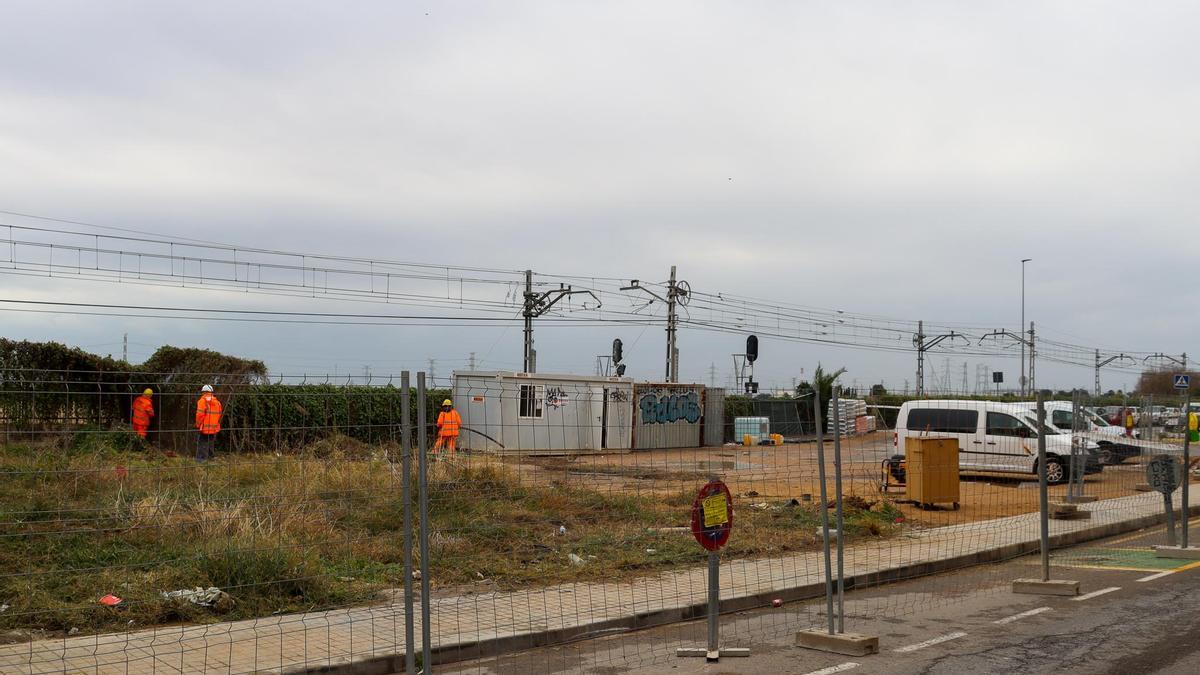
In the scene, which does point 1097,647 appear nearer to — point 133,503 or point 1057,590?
point 1057,590

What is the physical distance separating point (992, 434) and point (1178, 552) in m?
10.7

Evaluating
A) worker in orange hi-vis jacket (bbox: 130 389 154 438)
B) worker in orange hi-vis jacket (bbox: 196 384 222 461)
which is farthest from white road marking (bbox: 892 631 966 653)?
worker in orange hi-vis jacket (bbox: 130 389 154 438)

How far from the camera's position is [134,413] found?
25.7 feet

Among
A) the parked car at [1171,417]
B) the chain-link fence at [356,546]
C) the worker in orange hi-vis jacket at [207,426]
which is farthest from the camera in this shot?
the parked car at [1171,417]

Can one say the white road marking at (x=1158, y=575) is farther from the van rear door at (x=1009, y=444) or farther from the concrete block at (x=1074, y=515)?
the van rear door at (x=1009, y=444)

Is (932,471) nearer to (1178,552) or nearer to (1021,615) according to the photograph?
(1178,552)

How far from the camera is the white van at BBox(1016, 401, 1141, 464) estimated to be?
76.5ft

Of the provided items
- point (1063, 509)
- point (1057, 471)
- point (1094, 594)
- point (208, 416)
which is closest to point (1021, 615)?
point (1094, 594)

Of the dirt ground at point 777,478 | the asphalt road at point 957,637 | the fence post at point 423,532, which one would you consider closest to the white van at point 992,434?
the dirt ground at point 777,478

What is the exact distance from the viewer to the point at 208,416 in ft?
24.6

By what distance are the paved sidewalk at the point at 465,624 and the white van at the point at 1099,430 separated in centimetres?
1185

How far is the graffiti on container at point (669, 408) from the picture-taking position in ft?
123

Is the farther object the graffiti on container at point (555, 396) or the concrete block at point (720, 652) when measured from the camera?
the graffiti on container at point (555, 396)

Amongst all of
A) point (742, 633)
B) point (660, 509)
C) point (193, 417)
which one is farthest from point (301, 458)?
point (660, 509)
